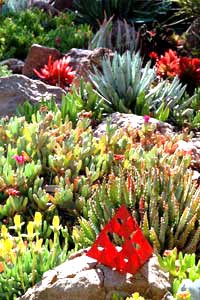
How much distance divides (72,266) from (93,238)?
0.88 meters

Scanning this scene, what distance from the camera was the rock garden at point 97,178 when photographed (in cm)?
363

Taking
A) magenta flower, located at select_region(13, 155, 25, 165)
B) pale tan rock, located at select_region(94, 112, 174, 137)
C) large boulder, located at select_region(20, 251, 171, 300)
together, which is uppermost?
large boulder, located at select_region(20, 251, 171, 300)

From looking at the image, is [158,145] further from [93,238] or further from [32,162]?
[93,238]

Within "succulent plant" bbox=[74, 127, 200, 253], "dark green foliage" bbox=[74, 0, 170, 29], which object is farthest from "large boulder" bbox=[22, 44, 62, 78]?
"dark green foliage" bbox=[74, 0, 170, 29]

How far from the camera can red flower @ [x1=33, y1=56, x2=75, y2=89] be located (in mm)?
7898

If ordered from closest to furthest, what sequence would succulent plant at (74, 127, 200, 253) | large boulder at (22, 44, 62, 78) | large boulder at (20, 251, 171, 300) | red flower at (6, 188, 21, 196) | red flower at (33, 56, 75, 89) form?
1. large boulder at (20, 251, 171, 300)
2. succulent plant at (74, 127, 200, 253)
3. red flower at (6, 188, 21, 196)
4. red flower at (33, 56, 75, 89)
5. large boulder at (22, 44, 62, 78)

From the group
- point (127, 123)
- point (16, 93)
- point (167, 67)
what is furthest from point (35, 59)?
point (127, 123)

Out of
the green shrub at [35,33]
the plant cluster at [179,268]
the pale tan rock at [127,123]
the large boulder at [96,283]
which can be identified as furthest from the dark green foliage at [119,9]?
the large boulder at [96,283]

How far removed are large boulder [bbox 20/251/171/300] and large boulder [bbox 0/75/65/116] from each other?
131 inches

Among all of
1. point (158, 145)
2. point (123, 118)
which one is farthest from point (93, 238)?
point (123, 118)

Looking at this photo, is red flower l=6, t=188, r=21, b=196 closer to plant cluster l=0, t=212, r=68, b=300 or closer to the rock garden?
the rock garden

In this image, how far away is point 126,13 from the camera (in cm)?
1262

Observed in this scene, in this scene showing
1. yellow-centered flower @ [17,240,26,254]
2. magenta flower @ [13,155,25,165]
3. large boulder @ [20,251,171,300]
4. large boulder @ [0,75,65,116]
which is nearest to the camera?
large boulder @ [20,251,171,300]

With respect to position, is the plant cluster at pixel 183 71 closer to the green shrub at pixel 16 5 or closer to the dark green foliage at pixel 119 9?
the dark green foliage at pixel 119 9
